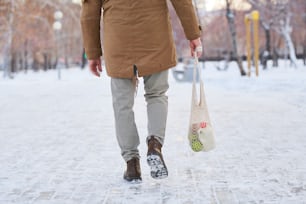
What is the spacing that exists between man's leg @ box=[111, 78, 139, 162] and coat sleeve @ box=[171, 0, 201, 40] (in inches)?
20.4

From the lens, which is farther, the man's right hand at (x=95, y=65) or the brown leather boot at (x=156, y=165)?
the man's right hand at (x=95, y=65)

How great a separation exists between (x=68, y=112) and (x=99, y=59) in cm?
594

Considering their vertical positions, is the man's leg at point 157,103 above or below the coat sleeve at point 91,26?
below

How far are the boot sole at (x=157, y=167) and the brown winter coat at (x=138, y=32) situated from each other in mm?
549

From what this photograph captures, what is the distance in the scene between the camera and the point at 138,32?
3523 millimetres

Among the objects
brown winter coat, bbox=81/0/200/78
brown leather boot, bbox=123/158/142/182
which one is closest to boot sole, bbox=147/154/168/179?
brown leather boot, bbox=123/158/142/182

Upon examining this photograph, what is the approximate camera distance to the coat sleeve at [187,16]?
360cm

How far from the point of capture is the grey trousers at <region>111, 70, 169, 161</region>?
12.0 ft

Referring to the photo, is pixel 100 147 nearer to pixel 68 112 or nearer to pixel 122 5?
pixel 122 5

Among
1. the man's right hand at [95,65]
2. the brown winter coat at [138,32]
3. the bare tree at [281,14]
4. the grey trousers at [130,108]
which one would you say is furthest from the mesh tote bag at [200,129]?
the bare tree at [281,14]

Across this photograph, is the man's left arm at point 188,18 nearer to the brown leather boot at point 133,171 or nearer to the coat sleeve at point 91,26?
the coat sleeve at point 91,26

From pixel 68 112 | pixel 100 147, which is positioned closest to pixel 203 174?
pixel 100 147

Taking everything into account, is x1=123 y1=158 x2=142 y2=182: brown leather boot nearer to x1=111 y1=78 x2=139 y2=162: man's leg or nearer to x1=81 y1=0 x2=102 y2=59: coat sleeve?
x1=111 y1=78 x2=139 y2=162: man's leg

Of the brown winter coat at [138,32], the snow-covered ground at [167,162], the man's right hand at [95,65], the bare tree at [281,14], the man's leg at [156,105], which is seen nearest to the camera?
the snow-covered ground at [167,162]
